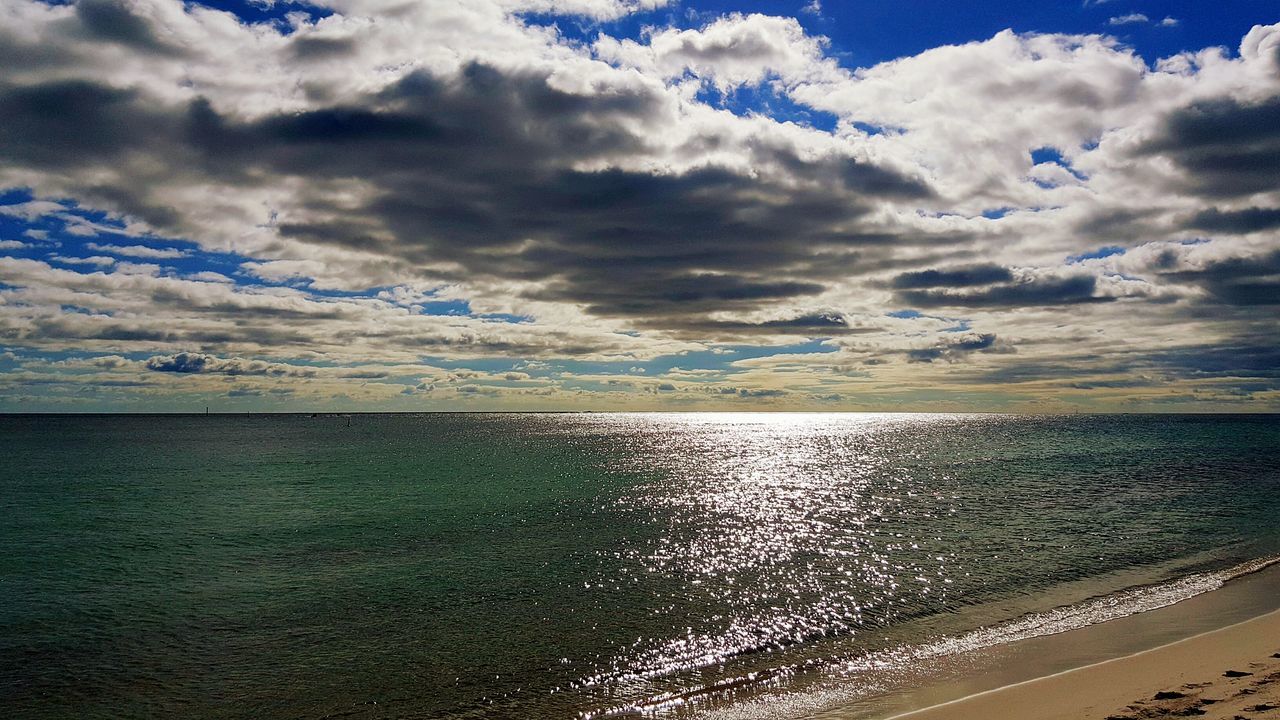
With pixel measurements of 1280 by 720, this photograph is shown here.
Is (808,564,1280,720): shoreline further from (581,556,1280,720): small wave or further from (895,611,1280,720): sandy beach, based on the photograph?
(581,556,1280,720): small wave

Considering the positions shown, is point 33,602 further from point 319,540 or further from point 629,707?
point 629,707

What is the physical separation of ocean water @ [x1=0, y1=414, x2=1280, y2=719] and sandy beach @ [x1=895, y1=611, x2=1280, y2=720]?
9.47 feet

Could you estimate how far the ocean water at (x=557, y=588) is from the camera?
1867 centimetres

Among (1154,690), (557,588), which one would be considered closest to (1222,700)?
(1154,690)

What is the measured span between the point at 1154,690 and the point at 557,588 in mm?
20221

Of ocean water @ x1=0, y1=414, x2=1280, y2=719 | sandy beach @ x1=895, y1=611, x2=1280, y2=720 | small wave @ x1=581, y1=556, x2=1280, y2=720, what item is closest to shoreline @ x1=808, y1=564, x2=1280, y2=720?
sandy beach @ x1=895, y1=611, x2=1280, y2=720

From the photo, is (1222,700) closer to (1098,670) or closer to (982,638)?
(1098,670)

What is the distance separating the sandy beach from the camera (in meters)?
13.6

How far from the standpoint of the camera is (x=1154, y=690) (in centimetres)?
1508

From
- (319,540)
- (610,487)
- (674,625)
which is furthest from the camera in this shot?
(610,487)

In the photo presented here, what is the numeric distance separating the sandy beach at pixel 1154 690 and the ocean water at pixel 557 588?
9.47ft

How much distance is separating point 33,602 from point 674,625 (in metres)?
26.3

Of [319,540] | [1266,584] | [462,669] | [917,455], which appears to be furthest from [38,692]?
[917,455]

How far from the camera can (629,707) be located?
16984 millimetres
